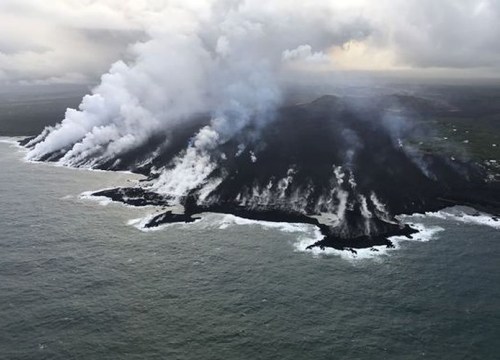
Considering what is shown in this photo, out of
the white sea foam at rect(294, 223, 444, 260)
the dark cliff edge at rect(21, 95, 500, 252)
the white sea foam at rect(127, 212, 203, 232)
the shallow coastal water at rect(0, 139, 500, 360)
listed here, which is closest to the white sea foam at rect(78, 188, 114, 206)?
the dark cliff edge at rect(21, 95, 500, 252)

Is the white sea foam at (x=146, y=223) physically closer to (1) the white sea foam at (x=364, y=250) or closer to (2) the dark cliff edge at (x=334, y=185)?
(2) the dark cliff edge at (x=334, y=185)

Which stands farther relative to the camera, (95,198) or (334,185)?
(95,198)

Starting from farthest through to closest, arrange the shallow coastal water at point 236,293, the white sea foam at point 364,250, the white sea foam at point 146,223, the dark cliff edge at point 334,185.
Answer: the dark cliff edge at point 334,185
the white sea foam at point 146,223
the white sea foam at point 364,250
the shallow coastal water at point 236,293

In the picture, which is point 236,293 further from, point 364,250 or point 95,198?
point 95,198

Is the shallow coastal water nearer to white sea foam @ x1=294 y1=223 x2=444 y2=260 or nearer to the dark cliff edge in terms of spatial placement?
white sea foam @ x1=294 y1=223 x2=444 y2=260

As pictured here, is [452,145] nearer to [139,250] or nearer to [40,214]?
[139,250]

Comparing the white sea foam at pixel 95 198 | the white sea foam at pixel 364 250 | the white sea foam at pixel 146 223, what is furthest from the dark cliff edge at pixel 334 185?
the white sea foam at pixel 95 198

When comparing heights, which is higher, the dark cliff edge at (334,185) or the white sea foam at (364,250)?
the dark cliff edge at (334,185)

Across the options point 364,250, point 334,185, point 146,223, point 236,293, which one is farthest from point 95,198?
point 364,250
